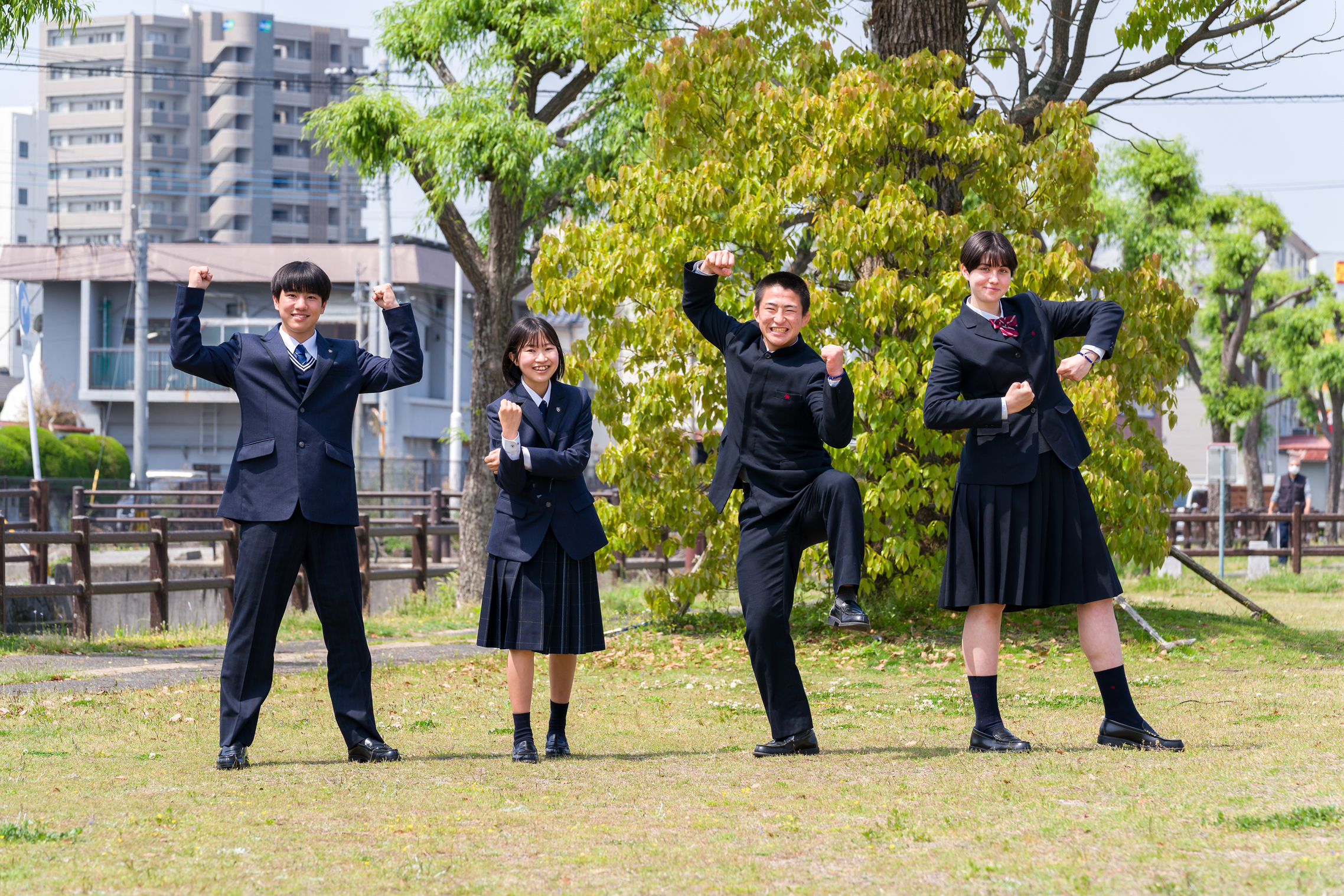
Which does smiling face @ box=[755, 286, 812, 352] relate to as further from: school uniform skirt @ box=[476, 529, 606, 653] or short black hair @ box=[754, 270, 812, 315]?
school uniform skirt @ box=[476, 529, 606, 653]

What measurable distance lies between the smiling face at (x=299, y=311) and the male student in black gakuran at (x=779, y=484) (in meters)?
1.66

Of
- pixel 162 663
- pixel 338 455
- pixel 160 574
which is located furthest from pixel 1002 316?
pixel 160 574

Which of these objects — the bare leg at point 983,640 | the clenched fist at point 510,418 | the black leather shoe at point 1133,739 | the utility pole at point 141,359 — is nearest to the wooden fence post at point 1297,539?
the black leather shoe at point 1133,739

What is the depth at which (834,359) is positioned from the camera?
5055 mm

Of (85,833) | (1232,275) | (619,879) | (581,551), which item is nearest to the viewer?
(619,879)

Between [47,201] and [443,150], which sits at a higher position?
[47,201]

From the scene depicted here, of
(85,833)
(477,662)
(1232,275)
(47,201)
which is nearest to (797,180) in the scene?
(477,662)

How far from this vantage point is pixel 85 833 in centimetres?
393

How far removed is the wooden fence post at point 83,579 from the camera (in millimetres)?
12469

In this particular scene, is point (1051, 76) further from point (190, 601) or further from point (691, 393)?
point (190, 601)

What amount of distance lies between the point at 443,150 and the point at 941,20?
5365 mm

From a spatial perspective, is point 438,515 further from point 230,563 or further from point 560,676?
point 560,676

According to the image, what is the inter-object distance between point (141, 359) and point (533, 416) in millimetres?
34308

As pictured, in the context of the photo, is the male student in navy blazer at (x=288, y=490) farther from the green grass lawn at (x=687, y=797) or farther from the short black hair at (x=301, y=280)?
the green grass lawn at (x=687, y=797)
